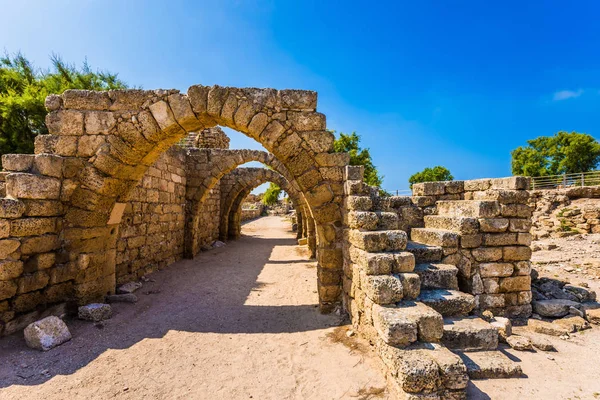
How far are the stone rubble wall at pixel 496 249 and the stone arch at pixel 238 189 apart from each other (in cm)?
1018

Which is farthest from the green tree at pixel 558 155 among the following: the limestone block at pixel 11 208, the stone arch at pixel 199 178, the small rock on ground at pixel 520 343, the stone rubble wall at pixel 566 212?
the limestone block at pixel 11 208

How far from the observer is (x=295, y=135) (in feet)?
14.6

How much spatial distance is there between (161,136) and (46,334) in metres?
2.97

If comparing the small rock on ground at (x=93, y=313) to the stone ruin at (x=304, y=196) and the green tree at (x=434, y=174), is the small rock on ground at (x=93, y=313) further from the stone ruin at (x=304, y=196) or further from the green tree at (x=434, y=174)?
the green tree at (x=434, y=174)

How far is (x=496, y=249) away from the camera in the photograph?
4.20 m

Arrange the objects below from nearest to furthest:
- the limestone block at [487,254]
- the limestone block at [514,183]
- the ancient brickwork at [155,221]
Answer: the limestone block at [487,254], the limestone block at [514,183], the ancient brickwork at [155,221]

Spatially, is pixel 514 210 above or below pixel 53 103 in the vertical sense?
below

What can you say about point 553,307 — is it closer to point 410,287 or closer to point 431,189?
point 431,189

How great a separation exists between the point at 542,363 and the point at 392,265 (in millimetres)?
1799

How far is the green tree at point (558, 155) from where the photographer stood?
25750 mm

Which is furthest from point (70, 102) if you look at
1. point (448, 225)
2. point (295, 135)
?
point (448, 225)

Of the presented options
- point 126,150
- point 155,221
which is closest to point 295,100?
point 126,150

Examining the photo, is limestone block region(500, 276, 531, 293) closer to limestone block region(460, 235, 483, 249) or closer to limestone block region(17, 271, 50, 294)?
limestone block region(460, 235, 483, 249)

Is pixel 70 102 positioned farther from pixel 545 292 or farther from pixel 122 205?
pixel 545 292
